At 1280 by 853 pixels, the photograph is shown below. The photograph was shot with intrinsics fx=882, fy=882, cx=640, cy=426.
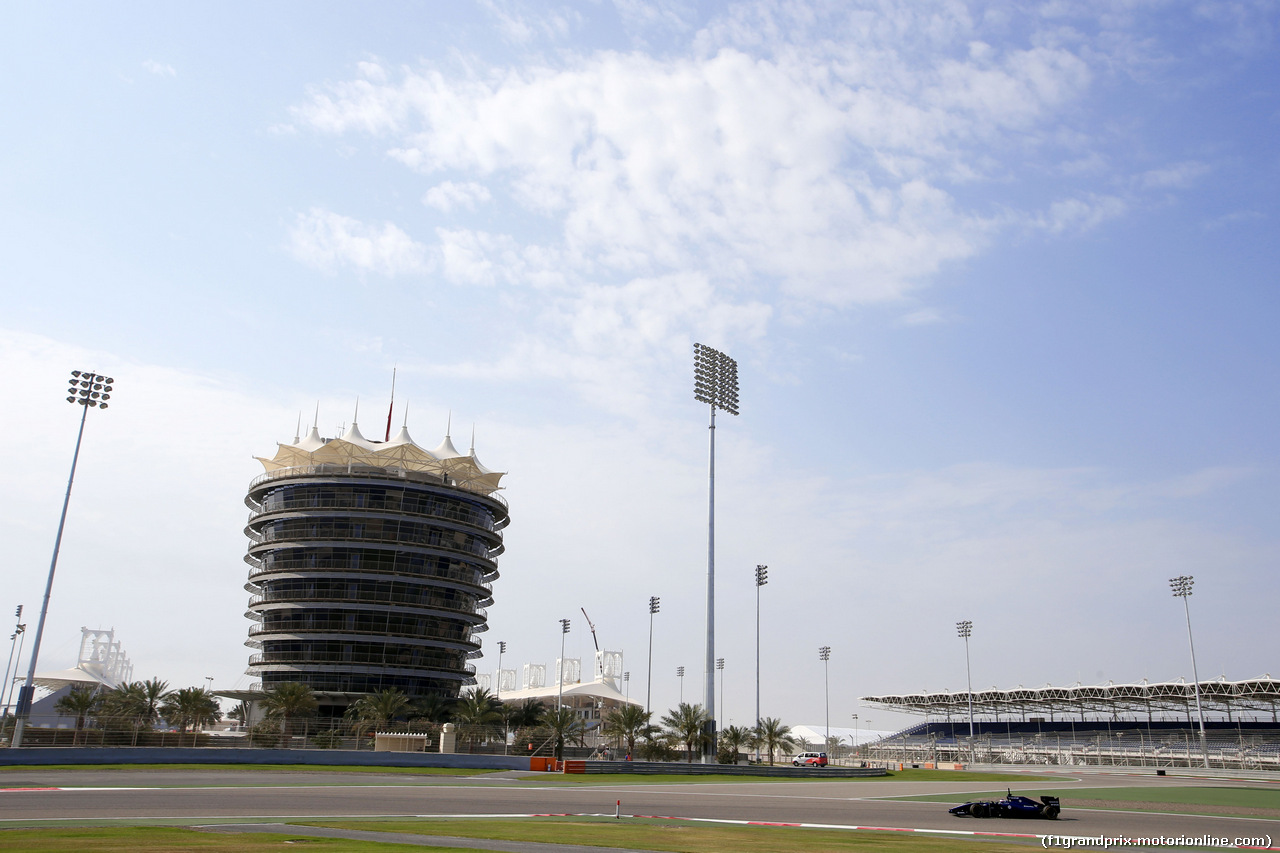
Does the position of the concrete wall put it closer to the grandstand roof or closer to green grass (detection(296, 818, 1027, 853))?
green grass (detection(296, 818, 1027, 853))

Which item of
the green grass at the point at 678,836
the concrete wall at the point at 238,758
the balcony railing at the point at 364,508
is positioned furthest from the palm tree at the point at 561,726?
the green grass at the point at 678,836

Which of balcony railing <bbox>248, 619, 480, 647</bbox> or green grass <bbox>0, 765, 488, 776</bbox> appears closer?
green grass <bbox>0, 765, 488, 776</bbox>

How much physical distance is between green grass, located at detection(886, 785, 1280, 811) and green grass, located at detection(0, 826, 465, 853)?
90.6ft

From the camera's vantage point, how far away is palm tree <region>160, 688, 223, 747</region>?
213 feet

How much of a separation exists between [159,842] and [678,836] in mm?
10570

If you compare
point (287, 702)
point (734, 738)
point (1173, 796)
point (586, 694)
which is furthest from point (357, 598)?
point (1173, 796)

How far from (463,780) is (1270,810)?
106ft

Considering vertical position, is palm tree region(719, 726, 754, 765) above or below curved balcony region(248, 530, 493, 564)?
below

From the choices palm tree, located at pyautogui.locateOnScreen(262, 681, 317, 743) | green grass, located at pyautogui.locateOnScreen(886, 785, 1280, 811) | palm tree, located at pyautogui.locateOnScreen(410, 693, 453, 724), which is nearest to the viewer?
green grass, located at pyautogui.locateOnScreen(886, 785, 1280, 811)

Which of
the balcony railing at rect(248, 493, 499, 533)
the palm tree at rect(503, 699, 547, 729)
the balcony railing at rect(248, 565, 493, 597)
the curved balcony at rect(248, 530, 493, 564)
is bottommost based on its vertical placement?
the palm tree at rect(503, 699, 547, 729)

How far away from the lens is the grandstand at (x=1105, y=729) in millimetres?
101625

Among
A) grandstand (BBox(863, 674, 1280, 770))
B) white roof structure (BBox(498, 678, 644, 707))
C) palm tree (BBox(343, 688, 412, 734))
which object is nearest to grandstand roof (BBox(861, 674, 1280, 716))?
grandstand (BBox(863, 674, 1280, 770))

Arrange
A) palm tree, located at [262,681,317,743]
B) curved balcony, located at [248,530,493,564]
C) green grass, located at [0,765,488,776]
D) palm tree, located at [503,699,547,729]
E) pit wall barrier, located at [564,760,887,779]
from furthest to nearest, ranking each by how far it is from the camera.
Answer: curved balcony, located at [248,530,493,564]
palm tree, located at [503,699,547,729]
palm tree, located at [262,681,317,743]
pit wall barrier, located at [564,760,887,779]
green grass, located at [0,765,488,776]

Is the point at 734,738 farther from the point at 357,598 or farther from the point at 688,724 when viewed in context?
the point at 357,598
